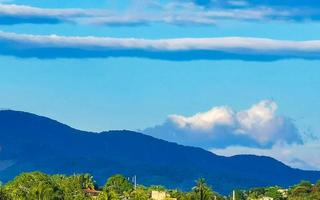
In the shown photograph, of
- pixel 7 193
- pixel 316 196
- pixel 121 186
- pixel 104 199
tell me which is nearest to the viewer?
pixel 104 199

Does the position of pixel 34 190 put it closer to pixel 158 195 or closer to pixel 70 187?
pixel 158 195

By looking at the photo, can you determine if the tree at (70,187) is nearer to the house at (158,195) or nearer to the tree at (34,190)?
the tree at (34,190)

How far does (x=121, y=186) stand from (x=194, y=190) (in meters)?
39.2

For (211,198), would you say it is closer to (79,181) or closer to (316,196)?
(316,196)

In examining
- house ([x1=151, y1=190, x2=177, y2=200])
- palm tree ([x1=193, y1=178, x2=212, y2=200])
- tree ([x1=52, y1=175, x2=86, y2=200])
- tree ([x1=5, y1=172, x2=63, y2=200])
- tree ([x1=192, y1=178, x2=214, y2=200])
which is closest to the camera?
tree ([x1=5, y1=172, x2=63, y2=200])

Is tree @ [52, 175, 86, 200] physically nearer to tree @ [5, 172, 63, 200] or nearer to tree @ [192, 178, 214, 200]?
tree @ [5, 172, 63, 200]

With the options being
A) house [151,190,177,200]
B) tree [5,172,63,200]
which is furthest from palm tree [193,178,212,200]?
tree [5,172,63,200]

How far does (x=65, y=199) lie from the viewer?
472ft

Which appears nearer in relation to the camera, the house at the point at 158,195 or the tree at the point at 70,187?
the tree at the point at 70,187

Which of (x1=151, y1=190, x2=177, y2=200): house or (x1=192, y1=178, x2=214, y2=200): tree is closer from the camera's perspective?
(x1=192, y1=178, x2=214, y2=200): tree

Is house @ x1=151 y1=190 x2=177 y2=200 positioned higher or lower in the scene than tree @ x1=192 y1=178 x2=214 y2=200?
higher

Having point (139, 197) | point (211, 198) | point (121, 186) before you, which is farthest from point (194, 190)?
point (121, 186)

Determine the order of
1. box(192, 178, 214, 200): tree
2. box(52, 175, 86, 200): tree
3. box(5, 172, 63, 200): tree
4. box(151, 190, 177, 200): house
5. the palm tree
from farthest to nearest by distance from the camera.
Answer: box(151, 190, 177, 200): house
the palm tree
box(192, 178, 214, 200): tree
box(52, 175, 86, 200): tree
box(5, 172, 63, 200): tree

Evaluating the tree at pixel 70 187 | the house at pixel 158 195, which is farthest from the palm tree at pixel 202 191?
the tree at pixel 70 187
